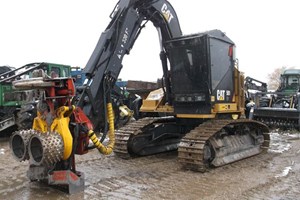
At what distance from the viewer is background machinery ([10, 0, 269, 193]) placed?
4.87m

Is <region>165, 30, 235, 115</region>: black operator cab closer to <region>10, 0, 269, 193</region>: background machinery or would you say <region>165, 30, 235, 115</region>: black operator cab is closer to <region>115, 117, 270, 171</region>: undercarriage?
<region>10, 0, 269, 193</region>: background machinery

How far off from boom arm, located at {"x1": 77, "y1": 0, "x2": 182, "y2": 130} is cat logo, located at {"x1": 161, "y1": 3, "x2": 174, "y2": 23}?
7 centimetres

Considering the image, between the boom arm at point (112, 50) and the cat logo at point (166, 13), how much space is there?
75 millimetres

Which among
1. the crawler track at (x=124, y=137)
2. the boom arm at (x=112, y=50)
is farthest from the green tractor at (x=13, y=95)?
the boom arm at (x=112, y=50)

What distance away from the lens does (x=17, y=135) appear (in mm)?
4938

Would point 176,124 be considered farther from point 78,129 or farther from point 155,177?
point 78,129

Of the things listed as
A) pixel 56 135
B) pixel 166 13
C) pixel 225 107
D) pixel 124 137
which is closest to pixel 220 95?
pixel 225 107

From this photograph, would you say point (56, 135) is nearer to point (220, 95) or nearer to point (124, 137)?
point (124, 137)

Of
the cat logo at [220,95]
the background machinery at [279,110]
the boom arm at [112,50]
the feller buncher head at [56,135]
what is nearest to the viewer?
the feller buncher head at [56,135]

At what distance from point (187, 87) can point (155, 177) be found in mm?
2046

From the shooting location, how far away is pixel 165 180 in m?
5.70

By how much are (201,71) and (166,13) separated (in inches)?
52.6

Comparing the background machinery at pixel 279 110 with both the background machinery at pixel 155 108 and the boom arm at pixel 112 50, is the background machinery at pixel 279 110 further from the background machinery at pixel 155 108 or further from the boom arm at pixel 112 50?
the boom arm at pixel 112 50

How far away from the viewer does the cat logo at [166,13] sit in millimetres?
6866
